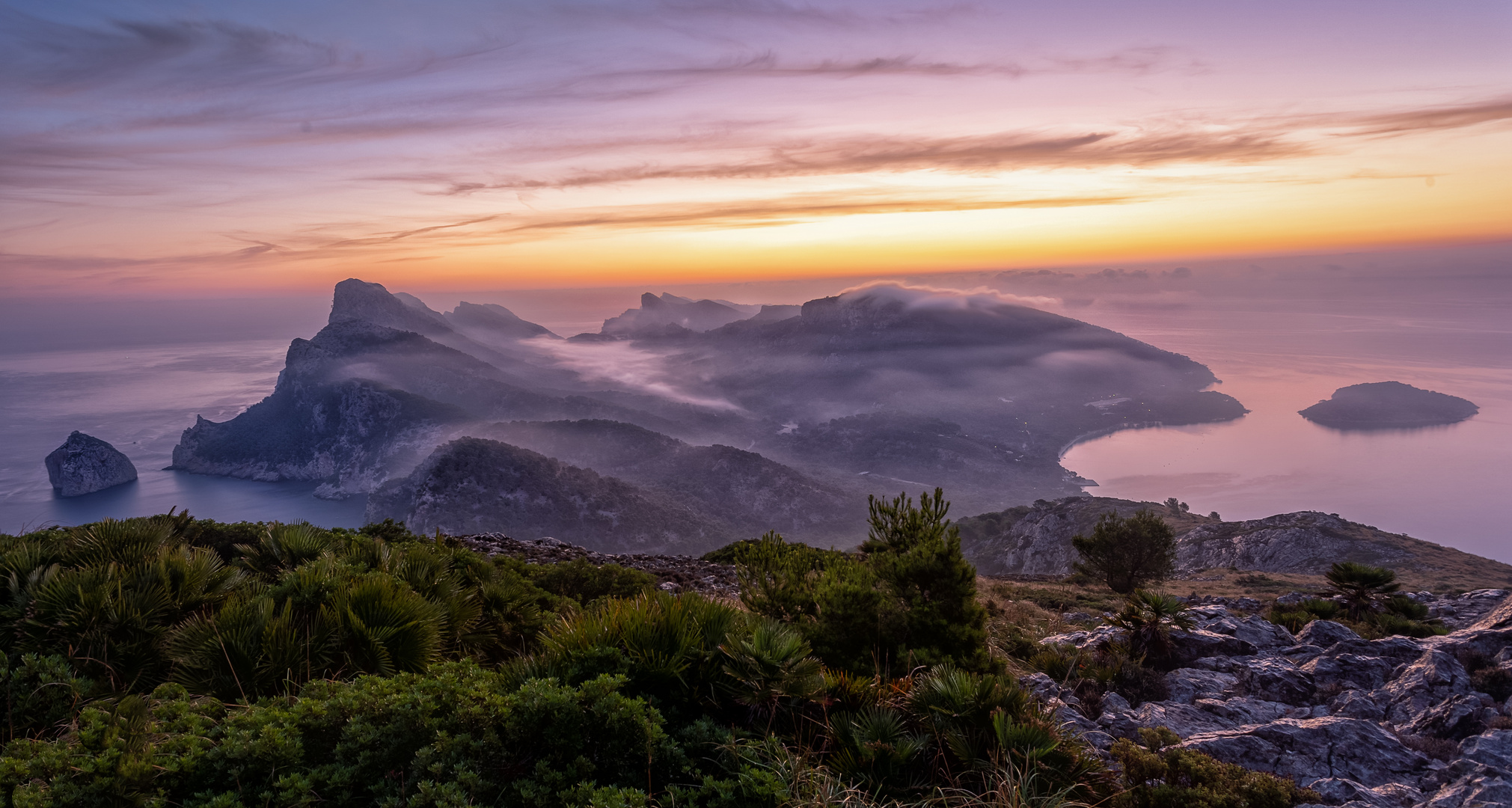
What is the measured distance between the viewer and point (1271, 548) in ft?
172

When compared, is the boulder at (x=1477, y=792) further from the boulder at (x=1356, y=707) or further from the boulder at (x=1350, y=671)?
the boulder at (x=1350, y=671)

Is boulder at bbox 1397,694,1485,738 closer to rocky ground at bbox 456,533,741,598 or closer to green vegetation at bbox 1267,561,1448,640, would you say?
green vegetation at bbox 1267,561,1448,640

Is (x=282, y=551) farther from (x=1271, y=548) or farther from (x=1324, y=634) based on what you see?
(x=1271, y=548)

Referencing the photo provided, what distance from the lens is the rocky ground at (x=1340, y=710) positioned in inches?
263

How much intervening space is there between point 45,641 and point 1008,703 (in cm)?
856

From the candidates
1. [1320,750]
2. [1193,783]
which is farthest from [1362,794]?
[1193,783]

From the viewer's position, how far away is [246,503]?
180 m

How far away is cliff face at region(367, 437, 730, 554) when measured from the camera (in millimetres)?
104625

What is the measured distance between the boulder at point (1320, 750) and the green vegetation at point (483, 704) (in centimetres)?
123

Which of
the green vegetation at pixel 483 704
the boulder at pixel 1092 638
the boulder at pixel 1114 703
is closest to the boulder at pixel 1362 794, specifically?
the green vegetation at pixel 483 704

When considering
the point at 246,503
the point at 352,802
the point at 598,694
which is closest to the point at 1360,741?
the point at 598,694

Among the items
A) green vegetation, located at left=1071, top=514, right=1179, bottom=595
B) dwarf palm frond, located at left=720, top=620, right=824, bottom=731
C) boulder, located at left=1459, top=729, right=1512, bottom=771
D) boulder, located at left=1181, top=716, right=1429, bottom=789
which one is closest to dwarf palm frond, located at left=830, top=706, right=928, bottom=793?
dwarf palm frond, located at left=720, top=620, right=824, bottom=731

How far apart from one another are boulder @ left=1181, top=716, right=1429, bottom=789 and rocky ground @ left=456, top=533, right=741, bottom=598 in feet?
33.8

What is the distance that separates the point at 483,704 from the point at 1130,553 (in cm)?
3474
